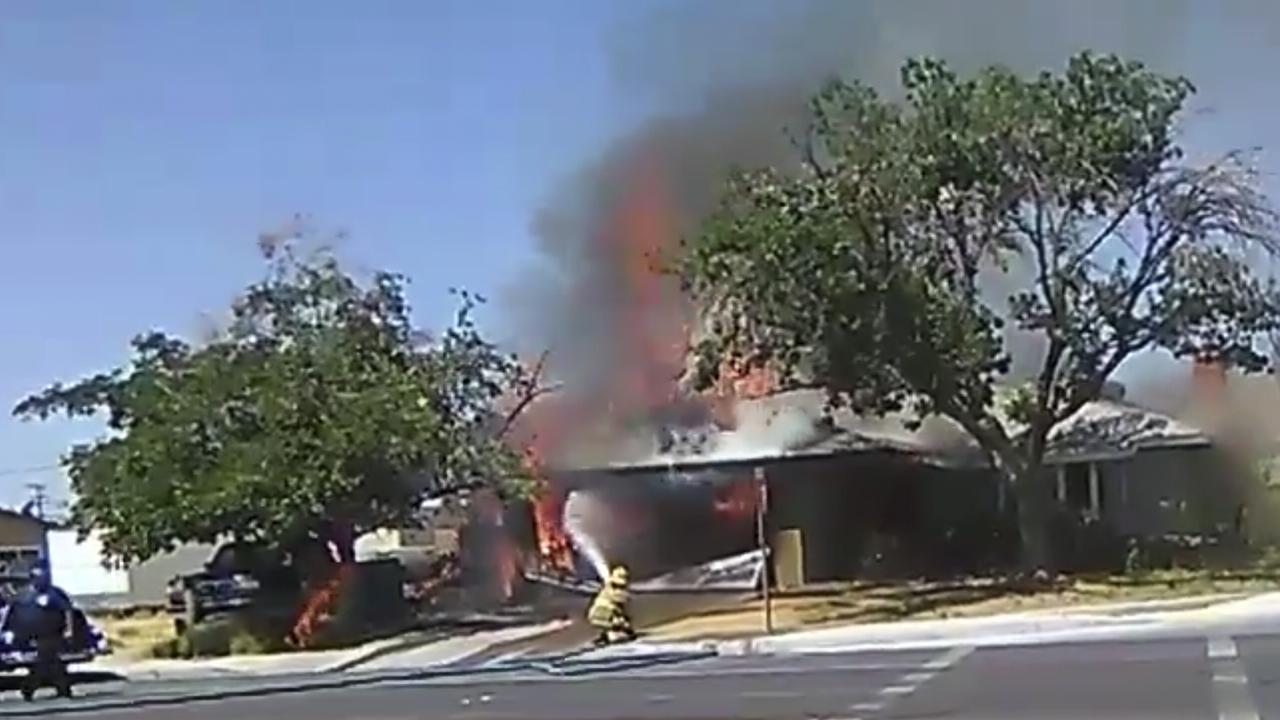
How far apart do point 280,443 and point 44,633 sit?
5.64m

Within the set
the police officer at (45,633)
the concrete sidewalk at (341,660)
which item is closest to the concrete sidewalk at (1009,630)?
the concrete sidewalk at (341,660)

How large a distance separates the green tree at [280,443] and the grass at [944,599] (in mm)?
4423

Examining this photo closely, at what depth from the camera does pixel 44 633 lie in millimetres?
27156

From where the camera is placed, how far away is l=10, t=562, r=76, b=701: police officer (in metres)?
26.8

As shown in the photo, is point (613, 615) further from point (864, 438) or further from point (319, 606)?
point (864, 438)

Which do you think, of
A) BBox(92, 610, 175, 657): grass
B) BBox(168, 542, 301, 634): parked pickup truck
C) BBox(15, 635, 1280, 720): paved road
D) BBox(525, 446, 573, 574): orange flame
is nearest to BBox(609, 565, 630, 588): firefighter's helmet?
BBox(15, 635, 1280, 720): paved road

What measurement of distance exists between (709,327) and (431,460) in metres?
6.09

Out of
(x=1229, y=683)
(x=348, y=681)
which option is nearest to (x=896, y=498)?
(x=348, y=681)

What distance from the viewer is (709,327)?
37125mm

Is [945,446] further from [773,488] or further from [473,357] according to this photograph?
[473,357]

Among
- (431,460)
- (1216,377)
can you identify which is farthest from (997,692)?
(1216,377)

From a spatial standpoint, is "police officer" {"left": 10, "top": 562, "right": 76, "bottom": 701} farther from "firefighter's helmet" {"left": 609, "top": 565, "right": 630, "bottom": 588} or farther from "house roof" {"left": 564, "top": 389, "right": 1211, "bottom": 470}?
"house roof" {"left": 564, "top": 389, "right": 1211, "bottom": 470}

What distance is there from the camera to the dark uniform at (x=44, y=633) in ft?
88.1

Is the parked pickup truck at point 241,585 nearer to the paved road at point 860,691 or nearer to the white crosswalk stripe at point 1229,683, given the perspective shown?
the paved road at point 860,691
